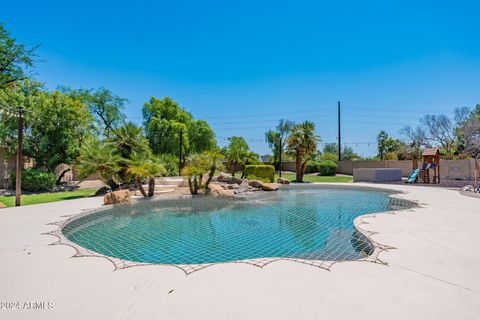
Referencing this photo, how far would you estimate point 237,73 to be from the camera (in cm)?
2220

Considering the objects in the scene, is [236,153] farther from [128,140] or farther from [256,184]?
[128,140]

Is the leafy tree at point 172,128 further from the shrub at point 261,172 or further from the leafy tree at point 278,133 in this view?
the leafy tree at point 278,133

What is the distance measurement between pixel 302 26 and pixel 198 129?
21.5 meters

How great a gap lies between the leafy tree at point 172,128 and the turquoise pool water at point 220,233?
61.7 feet

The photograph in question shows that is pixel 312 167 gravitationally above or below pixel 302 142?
below

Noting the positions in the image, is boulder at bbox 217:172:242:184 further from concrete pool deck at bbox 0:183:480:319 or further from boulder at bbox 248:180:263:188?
concrete pool deck at bbox 0:183:480:319

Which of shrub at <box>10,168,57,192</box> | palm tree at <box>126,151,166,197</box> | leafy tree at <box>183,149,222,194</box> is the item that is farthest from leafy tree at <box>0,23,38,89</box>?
leafy tree at <box>183,149,222,194</box>

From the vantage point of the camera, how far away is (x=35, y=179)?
13.0 m

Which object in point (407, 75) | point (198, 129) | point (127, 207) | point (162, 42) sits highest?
point (162, 42)

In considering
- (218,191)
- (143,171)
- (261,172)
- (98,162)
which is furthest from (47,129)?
(261,172)

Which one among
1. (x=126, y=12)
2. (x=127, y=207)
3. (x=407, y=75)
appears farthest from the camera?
(x=407, y=75)

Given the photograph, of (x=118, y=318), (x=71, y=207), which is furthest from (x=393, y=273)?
(x=71, y=207)

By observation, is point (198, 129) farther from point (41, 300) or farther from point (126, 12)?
point (41, 300)

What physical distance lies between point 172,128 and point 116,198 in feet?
63.1
